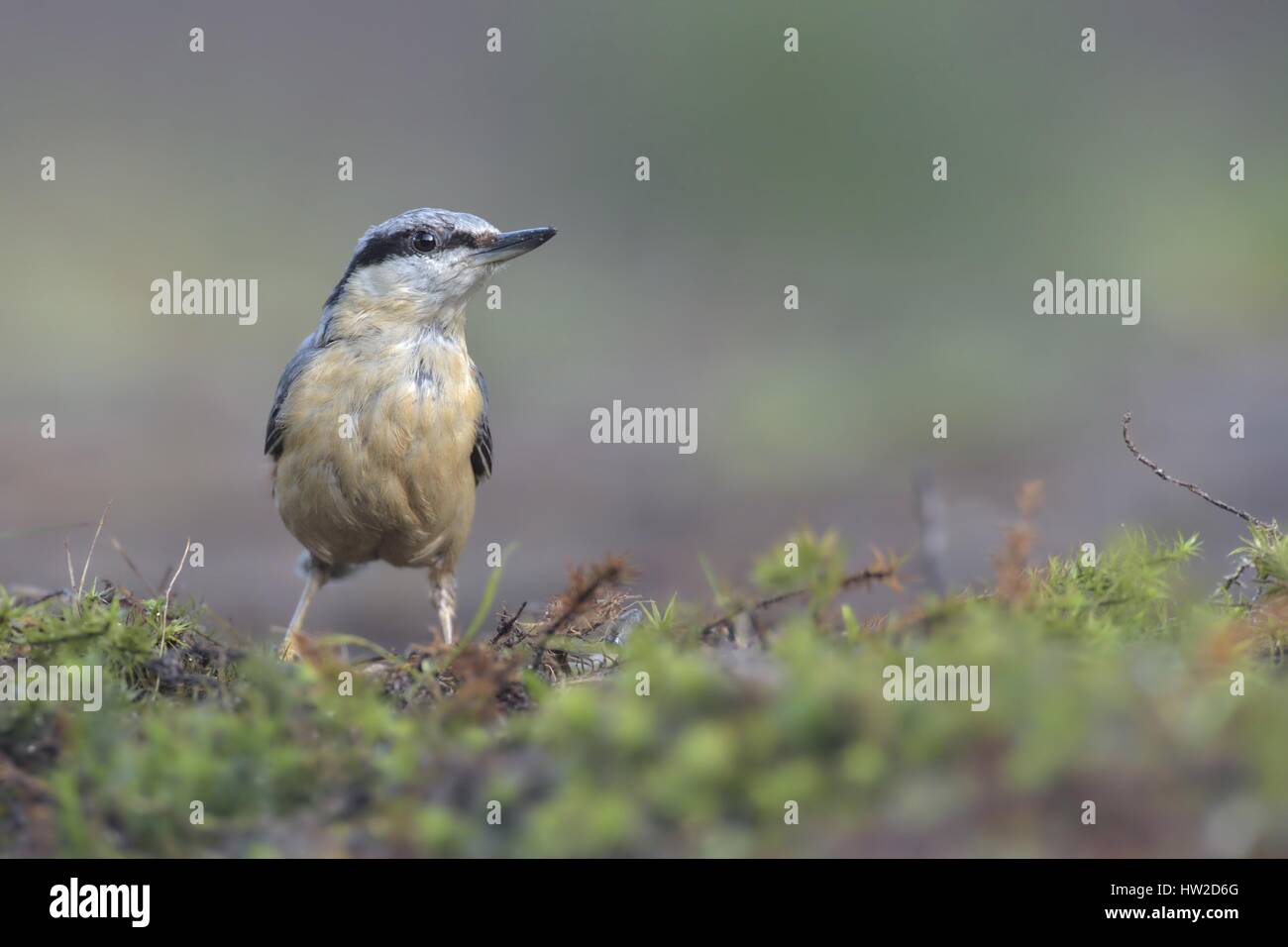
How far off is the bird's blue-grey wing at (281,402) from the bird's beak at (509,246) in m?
1.00

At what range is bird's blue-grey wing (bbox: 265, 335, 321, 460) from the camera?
7492 millimetres

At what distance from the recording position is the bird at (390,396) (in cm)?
714

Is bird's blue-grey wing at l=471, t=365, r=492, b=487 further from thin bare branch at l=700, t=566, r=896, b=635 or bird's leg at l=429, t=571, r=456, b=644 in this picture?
thin bare branch at l=700, t=566, r=896, b=635

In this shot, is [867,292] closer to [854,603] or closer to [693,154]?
[693,154]

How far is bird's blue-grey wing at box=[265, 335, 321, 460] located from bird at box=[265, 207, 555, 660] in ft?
0.04

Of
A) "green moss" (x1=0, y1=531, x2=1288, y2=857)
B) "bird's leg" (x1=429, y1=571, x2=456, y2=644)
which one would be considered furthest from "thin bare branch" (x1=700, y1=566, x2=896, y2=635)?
"bird's leg" (x1=429, y1=571, x2=456, y2=644)

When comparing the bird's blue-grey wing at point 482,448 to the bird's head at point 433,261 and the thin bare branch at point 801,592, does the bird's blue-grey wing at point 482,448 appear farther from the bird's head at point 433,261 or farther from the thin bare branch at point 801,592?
the thin bare branch at point 801,592

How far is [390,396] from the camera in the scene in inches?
281

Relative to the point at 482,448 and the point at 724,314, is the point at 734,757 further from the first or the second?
the point at 724,314

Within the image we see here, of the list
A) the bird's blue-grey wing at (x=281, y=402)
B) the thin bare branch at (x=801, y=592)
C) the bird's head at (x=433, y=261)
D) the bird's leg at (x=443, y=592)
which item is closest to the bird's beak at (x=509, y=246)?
the bird's head at (x=433, y=261)

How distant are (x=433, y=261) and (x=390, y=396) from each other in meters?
0.77

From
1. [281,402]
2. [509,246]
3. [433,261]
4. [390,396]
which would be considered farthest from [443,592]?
[509,246]
